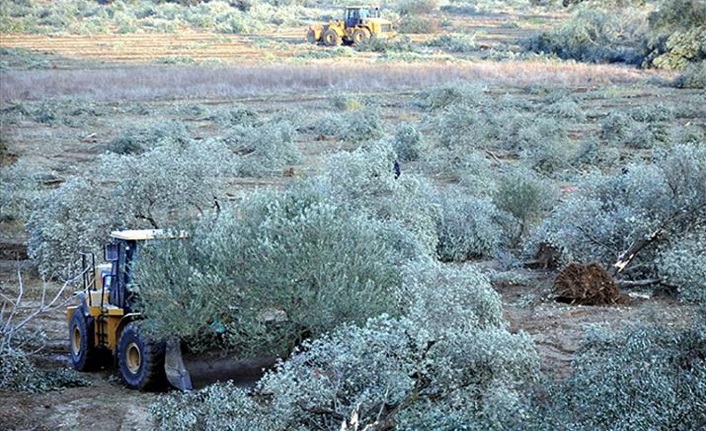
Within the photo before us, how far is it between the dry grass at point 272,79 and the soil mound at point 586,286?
25.5m

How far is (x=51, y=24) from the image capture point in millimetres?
69812

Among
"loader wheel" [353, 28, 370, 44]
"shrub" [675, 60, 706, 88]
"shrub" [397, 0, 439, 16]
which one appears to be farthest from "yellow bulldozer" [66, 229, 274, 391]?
"shrub" [397, 0, 439, 16]

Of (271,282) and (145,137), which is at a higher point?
(271,282)

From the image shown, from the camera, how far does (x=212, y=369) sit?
11109 millimetres

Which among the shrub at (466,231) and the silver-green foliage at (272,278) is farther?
the shrub at (466,231)

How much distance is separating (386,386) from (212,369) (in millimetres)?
3096

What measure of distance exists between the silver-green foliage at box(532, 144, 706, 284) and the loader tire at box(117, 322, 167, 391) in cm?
753

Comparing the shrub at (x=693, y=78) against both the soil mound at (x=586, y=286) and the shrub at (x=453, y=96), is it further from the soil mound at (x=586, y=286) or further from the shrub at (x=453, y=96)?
the soil mound at (x=586, y=286)

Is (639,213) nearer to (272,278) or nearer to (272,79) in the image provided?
(272,278)

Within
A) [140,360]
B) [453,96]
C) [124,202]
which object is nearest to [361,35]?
[453,96]

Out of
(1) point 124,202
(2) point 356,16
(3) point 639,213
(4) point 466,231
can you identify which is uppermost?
(2) point 356,16

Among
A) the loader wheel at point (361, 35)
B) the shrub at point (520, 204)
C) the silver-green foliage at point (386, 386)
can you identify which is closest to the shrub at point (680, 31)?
the loader wheel at point (361, 35)

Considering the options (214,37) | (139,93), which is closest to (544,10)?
(214,37)

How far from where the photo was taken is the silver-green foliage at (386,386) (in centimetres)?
845
